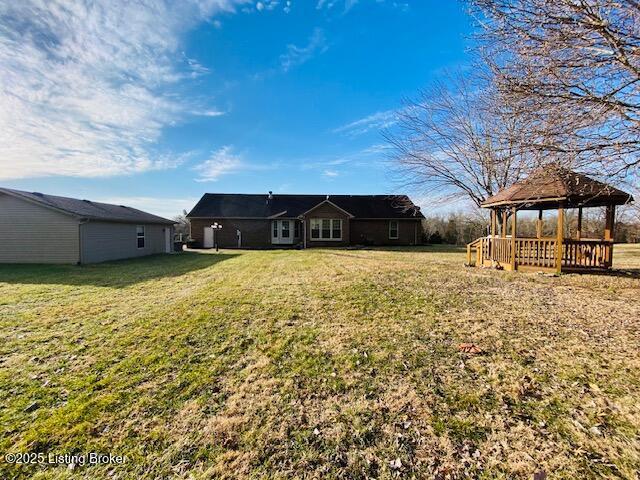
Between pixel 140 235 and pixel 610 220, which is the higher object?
pixel 610 220

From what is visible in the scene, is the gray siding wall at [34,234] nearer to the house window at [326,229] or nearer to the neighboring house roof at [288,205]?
the neighboring house roof at [288,205]

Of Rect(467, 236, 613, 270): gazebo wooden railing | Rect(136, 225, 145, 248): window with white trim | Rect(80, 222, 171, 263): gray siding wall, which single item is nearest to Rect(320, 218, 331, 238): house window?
Rect(80, 222, 171, 263): gray siding wall

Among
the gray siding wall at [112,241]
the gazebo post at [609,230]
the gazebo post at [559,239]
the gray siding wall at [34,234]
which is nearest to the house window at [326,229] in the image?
the gray siding wall at [112,241]

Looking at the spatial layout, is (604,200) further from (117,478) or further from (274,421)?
(117,478)

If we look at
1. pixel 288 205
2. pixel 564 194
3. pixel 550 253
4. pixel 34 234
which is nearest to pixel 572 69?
pixel 564 194

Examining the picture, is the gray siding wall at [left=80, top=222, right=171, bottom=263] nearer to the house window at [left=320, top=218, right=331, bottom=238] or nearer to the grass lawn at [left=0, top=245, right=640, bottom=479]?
the grass lawn at [left=0, top=245, right=640, bottom=479]

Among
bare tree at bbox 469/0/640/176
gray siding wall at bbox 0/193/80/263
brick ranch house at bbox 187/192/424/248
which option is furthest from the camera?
brick ranch house at bbox 187/192/424/248

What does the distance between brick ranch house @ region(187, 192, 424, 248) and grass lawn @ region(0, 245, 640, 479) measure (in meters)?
17.8

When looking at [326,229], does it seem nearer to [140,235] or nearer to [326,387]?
[140,235]

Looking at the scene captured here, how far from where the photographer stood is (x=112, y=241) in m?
16.3

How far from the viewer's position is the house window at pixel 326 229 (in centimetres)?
2422

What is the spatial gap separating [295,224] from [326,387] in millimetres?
22888

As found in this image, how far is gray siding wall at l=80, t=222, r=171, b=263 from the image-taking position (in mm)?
14417

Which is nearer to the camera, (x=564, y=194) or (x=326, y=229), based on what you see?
(x=564, y=194)
